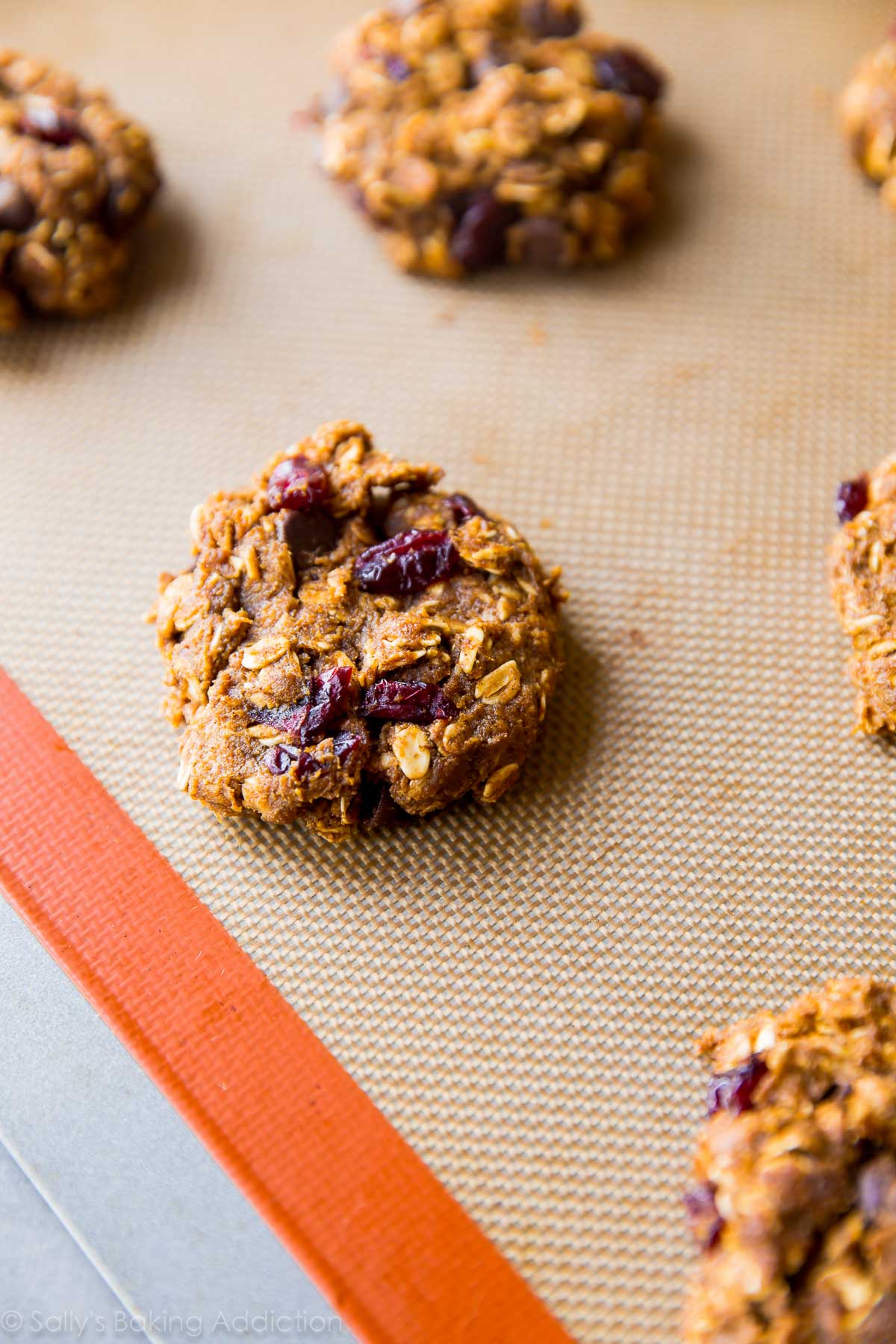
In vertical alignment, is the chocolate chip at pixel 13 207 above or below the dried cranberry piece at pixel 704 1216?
above

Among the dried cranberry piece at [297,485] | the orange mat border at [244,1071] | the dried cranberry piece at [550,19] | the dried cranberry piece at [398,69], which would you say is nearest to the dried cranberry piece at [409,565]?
the dried cranberry piece at [297,485]

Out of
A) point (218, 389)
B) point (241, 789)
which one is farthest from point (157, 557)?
point (241, 789)

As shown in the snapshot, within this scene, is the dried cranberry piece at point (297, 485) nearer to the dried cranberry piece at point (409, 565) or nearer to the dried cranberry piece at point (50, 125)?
the dried cranberry piece at point (409, 565)

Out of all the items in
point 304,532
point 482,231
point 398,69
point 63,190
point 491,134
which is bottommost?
point 304,532

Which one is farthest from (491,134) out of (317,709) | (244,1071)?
(244,1071)

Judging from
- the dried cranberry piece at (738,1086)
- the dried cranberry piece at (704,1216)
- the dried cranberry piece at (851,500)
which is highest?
the dried cranberry piece at (851,500)

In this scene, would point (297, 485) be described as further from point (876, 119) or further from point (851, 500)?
point (876, 119)
